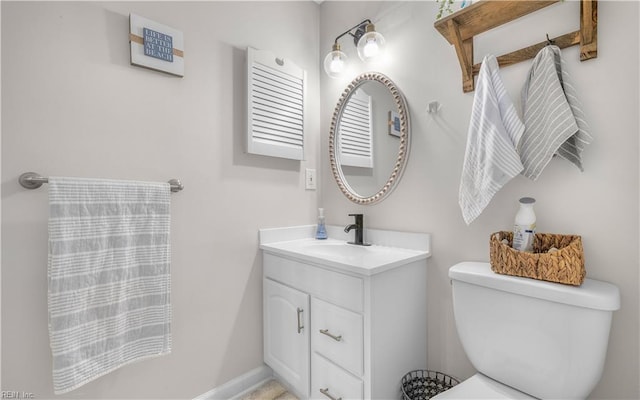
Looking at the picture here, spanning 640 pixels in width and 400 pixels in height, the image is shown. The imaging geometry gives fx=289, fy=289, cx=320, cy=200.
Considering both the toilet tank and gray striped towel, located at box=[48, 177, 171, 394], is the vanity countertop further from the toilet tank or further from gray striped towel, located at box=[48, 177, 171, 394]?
gray striped towel, located at box=[48, 177, 171, 394]

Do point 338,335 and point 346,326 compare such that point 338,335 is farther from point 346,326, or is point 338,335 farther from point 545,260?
point 545,260

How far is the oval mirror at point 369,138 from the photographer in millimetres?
1466

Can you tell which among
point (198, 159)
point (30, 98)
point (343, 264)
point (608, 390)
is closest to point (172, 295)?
point (198, 159)

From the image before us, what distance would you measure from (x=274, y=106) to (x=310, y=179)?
19.3 inches

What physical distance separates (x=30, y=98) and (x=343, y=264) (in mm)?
1250

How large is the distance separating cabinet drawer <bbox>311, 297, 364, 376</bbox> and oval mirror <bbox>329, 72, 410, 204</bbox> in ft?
2.10

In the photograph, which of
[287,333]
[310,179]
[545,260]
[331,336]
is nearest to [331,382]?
[331,336]

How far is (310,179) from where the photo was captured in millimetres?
1841

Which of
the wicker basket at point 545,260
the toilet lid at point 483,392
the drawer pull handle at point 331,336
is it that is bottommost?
the toilet lid at point 483,392

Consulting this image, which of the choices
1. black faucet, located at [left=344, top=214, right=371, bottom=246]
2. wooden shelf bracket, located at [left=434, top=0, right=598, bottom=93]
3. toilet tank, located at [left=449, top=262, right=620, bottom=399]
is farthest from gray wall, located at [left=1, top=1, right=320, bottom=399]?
toilet tank, located at [left=449, top=262, right=620, bottom=399]

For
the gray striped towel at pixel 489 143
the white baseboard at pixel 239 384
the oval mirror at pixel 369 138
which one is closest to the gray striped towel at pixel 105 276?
the white baseboard at pixel 239 384

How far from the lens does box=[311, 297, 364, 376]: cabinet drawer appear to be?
1102mm

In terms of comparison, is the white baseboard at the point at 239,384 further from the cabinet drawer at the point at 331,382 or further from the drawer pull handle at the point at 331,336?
the drawer pull handle at the point at 331,336

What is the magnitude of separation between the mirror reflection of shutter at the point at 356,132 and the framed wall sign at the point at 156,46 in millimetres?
901
